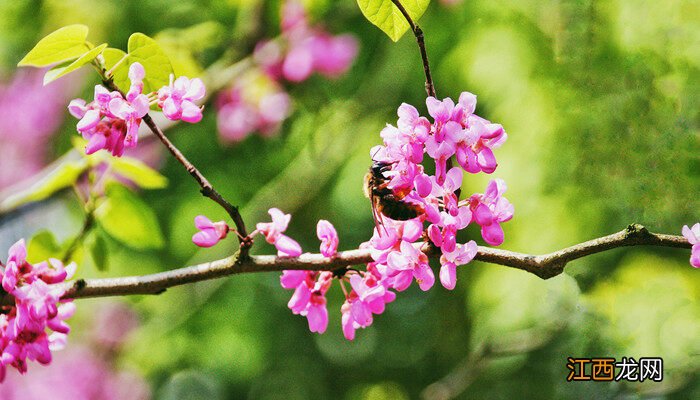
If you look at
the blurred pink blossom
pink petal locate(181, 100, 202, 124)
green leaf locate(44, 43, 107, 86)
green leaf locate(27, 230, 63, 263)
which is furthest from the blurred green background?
green leaf locate(44, 43, 107, 86)

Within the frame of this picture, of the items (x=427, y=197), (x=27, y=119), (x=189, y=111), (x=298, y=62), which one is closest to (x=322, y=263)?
(x=427, y=197)

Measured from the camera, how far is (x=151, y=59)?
103cm

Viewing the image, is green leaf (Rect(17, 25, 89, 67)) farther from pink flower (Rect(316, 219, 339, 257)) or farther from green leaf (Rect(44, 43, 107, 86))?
pink flower (Rect(316, 219, 339, 257))

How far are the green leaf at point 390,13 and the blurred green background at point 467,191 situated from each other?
1086 millimetres

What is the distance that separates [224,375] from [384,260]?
6.42 feet

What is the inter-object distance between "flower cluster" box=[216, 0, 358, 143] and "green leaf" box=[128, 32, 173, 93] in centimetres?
157

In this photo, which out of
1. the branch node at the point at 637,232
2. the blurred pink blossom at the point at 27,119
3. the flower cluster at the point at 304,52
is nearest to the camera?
the branch node at the point at 637,232

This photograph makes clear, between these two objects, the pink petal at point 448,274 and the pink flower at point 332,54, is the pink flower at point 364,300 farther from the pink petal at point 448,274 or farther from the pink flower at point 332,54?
the pink flower at point 332,54

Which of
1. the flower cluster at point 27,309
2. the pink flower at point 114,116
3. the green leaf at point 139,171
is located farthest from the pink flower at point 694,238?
the green leaf at point 139,171

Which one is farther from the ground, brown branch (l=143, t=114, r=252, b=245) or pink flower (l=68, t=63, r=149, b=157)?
pink flower (l=68, t=63, r=149, b=157)

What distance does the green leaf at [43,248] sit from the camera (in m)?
1.32

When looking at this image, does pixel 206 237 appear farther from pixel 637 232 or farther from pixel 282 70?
pixel 282 70

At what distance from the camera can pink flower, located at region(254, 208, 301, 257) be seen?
0.96 metres

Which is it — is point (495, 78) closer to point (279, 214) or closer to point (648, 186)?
point (648, 186)
